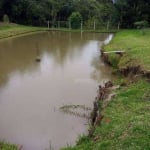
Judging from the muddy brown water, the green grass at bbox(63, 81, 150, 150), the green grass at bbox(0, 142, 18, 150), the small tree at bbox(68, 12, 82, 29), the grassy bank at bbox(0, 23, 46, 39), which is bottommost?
the green grass at bbox(0, 142, 18, 150)

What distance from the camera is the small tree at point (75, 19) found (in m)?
35.1

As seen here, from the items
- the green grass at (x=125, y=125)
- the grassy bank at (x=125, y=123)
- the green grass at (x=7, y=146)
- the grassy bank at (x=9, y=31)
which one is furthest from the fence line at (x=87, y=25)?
the green grass at (x=7, y=146)

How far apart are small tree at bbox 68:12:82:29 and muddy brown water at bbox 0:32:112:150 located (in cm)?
1411

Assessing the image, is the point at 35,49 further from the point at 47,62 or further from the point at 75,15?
the point at 75,15

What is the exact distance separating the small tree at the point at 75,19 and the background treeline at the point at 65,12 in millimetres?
1337

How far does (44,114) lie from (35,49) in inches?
486

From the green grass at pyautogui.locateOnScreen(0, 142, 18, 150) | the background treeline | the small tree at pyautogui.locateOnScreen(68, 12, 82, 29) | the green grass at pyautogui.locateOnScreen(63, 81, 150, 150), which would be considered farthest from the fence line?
the green grass at pyautogui.locateOnScreen(0, 142, 18, 150)

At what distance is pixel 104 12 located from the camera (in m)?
39.3

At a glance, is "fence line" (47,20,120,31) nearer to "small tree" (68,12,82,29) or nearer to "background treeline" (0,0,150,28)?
"background treeline" (0,0,150,28)

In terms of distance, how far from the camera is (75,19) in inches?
1384

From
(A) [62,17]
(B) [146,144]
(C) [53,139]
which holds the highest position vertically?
(A) [62,17]

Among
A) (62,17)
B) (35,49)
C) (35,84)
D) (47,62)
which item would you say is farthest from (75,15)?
(35,84)

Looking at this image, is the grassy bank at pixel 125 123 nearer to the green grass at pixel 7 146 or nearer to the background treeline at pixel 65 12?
the green grass at pixel 7 146

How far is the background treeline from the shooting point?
33125 millimetres
